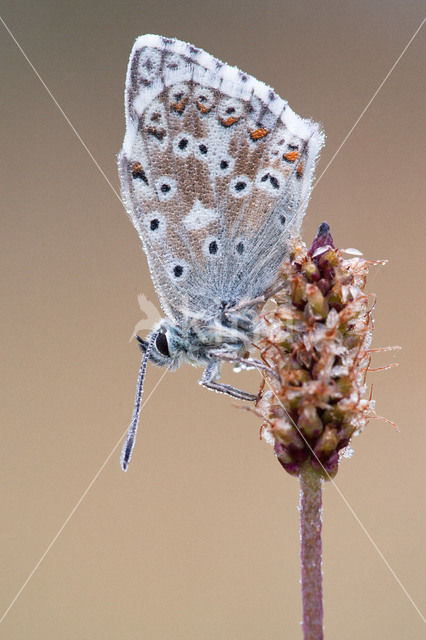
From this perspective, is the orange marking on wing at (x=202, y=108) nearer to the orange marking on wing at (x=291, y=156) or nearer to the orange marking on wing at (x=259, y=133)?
Answer: the orange marking on wing at (x=259, y=133)

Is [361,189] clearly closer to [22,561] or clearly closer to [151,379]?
[151,379]

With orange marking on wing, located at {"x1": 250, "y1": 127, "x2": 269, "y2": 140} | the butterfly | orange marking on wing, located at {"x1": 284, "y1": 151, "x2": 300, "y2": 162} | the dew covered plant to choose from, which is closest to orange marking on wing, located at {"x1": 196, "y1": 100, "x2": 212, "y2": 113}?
the butterfly

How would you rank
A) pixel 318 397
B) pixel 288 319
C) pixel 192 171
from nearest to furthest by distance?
1. pixel 318 397
2. pixel 288 319
3. pixel 192 171

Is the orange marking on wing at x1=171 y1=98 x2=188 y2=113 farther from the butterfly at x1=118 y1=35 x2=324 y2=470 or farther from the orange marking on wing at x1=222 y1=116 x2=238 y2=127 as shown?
the orange marking on wing at x1=222 y1=116 x2=238 y2=127

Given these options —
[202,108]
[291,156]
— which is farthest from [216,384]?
[202,108]

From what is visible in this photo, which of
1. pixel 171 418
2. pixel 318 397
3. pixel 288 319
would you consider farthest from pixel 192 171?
pixel 171 418
